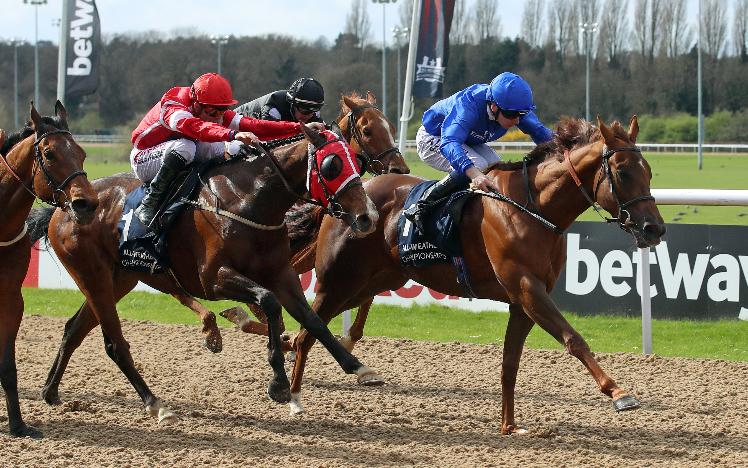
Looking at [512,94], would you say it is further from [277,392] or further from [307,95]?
[277,392]

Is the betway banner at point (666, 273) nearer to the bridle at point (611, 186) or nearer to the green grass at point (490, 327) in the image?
the green grass at point (490, 327)

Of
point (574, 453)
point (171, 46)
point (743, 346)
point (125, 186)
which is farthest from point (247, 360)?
point (171, 46)

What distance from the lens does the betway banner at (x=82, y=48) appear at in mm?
12930

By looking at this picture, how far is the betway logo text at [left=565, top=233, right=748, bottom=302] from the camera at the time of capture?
8.22 m

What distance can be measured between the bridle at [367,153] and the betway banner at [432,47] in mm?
4553

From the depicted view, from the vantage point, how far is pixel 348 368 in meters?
4.95

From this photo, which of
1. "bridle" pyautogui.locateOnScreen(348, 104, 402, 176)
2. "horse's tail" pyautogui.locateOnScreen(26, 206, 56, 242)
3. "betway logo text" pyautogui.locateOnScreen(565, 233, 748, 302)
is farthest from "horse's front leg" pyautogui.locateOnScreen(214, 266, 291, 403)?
"betway logo text" pyautogui.locateOnScreen(565, 233, 748, 302)

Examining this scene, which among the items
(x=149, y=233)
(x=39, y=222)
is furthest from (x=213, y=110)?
(x=39, y=222)

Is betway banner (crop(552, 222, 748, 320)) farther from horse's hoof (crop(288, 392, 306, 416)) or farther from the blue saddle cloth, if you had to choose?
the blue saddle cloth

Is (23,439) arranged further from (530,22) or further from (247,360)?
(530,22)

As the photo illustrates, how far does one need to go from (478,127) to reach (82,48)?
8.45 meters

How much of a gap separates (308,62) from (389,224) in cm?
5107

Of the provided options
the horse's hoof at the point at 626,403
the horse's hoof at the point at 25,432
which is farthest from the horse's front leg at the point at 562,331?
the horse's hoof at the point at 25,432

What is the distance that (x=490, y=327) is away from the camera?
9.09 meters
